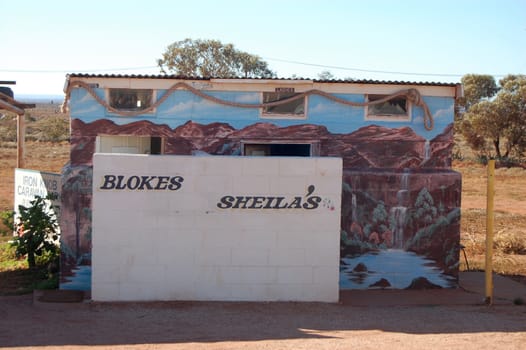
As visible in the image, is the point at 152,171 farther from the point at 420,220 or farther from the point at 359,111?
the point at 420,220

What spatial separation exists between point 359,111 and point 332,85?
73 centimetres

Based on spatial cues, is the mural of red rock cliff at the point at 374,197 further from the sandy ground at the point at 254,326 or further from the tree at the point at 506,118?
the tree at the point at 506,118

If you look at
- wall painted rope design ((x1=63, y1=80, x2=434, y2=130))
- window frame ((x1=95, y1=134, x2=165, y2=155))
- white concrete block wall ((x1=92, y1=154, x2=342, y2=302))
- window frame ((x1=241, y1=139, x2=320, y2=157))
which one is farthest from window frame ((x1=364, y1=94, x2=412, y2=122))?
window frame ((x1=95, y1=134, x2=165, y2=155))

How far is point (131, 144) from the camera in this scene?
46.8 feet

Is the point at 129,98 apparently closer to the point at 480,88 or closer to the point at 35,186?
the point at 35,186

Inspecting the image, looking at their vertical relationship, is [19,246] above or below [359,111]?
below

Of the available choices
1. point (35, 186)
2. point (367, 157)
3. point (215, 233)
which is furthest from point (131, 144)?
point (367, 157)

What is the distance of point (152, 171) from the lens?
11.1m

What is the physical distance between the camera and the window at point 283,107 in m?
13.3

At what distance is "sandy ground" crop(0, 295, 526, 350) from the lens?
852 centimetres

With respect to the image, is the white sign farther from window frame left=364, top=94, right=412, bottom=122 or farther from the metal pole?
the metal pole

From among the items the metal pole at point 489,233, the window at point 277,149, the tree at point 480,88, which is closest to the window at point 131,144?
the window at point 277,149

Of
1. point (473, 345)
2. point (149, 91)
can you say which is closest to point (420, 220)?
point (473, 345)

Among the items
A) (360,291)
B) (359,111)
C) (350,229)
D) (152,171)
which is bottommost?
(360,291)
